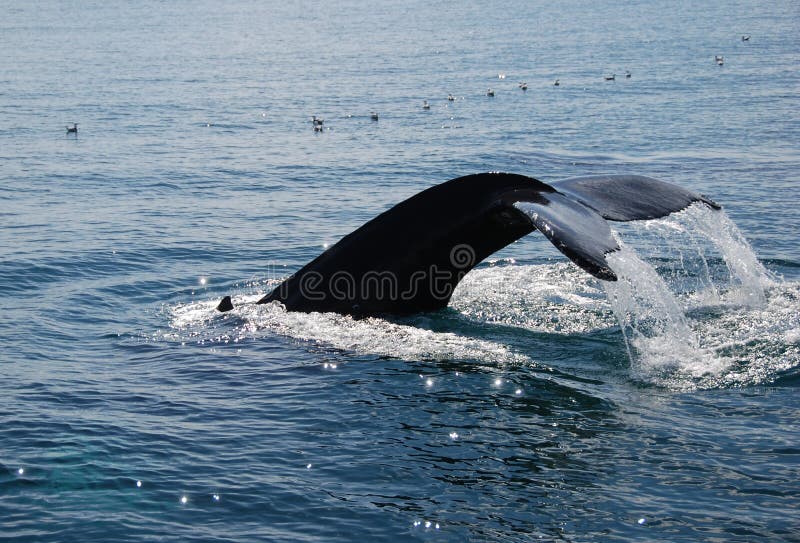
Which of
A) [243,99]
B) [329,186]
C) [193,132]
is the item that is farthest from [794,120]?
[243,99]

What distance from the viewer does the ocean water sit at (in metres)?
6.65

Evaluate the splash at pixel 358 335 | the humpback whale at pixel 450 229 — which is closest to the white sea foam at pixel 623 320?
the splash at pixel 358 335

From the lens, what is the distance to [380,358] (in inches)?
360

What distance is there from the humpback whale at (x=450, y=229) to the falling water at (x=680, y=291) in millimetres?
343

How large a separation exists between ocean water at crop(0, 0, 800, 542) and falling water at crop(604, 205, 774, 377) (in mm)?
44

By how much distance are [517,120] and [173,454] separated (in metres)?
25.0

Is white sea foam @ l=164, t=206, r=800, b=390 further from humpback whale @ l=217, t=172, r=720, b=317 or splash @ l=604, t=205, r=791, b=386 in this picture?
humpback whale @ l=217, t=172, r=720, b=317

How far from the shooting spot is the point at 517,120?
31453mm

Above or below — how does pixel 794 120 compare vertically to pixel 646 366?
above

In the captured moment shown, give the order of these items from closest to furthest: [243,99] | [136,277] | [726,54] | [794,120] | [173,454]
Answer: [173,454] < [136,277] < [794,120] < [243,99] < [726,54]

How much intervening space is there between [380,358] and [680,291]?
4007mm

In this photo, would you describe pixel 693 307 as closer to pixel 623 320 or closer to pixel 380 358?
pixel 623 320

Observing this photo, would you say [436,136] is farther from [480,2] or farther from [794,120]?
[480,2]

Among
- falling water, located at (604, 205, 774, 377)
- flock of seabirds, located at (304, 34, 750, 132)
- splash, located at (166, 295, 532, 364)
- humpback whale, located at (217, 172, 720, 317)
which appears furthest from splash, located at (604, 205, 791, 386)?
flock of seabirds, located at (304, 34, 750, 132)
